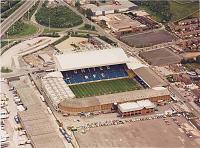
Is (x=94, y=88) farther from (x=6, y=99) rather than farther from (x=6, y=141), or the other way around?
(x=6, y=141)

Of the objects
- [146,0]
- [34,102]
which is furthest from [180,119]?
[146,0]

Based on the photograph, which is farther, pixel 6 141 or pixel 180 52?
pixel 180 52

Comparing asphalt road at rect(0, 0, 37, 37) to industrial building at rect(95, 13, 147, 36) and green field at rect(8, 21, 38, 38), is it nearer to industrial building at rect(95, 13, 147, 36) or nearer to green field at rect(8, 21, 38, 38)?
green field at rect(8, 21, 38, 38)

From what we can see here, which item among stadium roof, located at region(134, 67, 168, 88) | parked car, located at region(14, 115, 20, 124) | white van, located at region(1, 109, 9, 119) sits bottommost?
parked car, located at region(14, 115, 20, 124)

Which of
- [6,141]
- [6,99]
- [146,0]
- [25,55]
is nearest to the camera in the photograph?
[6,141]

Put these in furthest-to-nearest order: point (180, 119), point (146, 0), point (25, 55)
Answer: point (146, 0) < point (25, 55) < point (180, 119)

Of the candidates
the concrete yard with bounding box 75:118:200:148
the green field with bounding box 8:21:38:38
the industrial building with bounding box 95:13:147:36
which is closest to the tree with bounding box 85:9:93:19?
the industrial building with bounding box 95:13:147:36

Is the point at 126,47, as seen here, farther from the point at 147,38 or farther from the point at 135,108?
the point at 135,108
